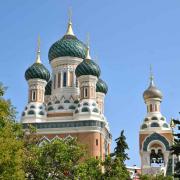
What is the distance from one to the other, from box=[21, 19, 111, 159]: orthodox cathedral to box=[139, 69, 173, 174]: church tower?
4147 millimetres

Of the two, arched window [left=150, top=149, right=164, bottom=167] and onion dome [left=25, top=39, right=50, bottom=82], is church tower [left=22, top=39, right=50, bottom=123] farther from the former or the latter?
arched window [left=150, top=149, right=164, bottom=167]

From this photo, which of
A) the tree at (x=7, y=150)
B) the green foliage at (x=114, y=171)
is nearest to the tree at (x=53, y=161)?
the green foliage at (x=114, y=171)

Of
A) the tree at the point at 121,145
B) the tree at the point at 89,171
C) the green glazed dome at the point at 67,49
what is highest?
the green glazed dome at the point at 67,49

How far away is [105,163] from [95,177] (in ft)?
4.09

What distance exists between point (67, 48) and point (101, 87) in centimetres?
737

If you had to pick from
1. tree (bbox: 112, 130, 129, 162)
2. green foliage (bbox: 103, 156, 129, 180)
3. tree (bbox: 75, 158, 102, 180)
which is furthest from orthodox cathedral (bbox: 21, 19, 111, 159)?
tree (bbox: 75, 158, 102, 180)

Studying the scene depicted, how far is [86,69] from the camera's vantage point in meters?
47.7

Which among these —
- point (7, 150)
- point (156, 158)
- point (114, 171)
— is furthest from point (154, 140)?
point (7, 150)

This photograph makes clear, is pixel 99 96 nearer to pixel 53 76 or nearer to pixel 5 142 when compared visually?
pixel 53 76

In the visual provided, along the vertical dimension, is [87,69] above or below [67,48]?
below

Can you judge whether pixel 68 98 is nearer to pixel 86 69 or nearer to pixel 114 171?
pixel 86 69

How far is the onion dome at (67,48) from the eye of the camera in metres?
51.5

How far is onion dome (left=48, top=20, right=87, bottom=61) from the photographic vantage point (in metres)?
51.5

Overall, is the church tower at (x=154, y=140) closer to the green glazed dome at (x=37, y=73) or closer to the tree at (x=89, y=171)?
the green glazed dome at (x=37, y=73)
